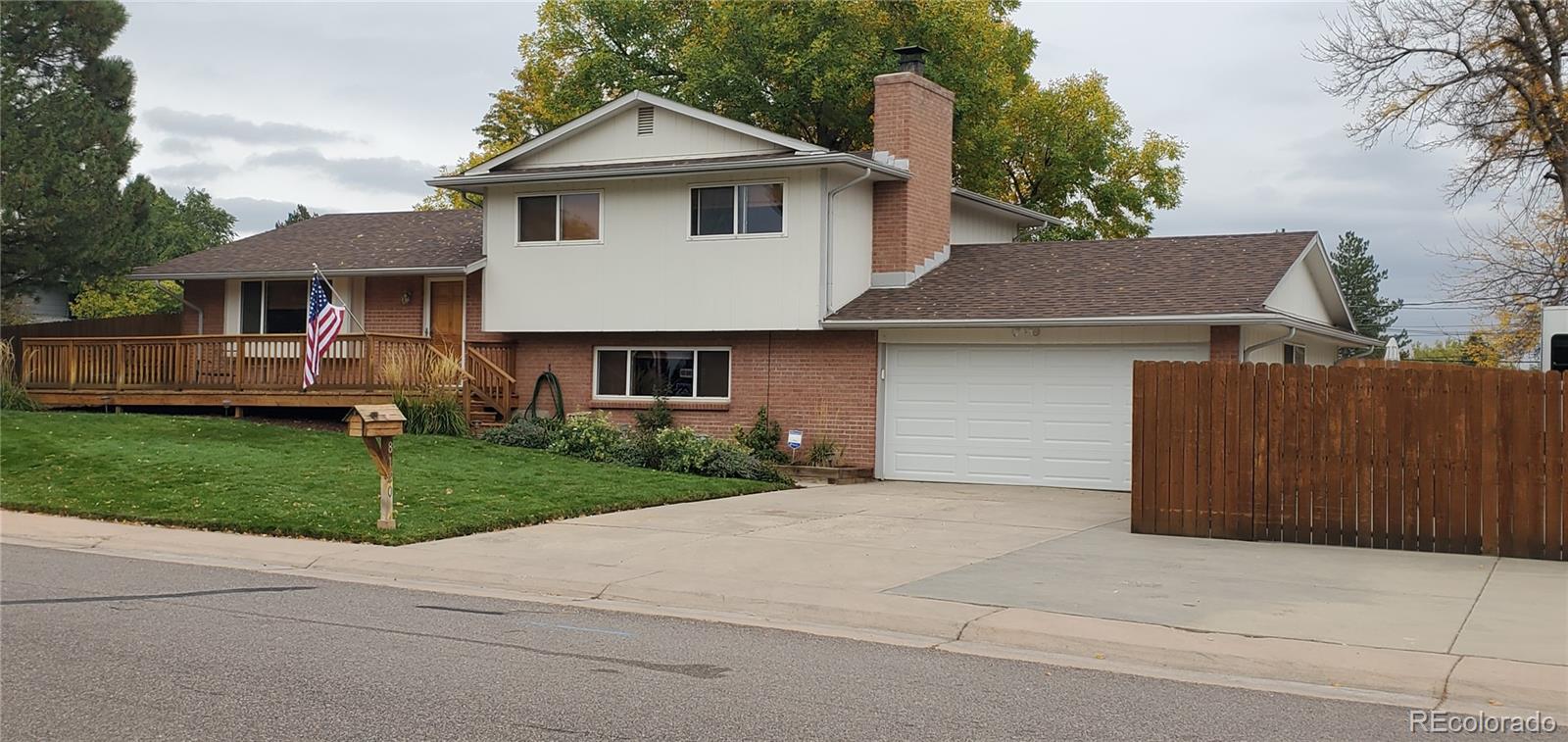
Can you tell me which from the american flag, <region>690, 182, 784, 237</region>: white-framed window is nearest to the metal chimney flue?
<region>690, 182, 784, 237</region>: white-framed window

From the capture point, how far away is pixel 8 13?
38156 millimetres

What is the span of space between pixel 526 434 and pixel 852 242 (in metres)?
6.14

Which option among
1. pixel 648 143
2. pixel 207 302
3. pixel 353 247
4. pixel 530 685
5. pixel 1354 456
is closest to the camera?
pixel 530 685

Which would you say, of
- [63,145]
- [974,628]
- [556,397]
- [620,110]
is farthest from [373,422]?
[63,145]

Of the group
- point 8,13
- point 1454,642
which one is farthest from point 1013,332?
point 8,13

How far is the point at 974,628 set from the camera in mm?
9703

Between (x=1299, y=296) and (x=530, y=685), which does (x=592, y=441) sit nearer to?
(x=1299, y=296)

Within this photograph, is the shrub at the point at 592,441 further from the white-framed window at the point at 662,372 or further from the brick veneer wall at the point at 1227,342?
the brick veneer wall at the point at 1227,342

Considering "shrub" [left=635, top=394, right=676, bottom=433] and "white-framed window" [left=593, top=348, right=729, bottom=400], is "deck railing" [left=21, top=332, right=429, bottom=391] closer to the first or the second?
"white-framed window" [left=593, top=348, right=729, bottom=400]

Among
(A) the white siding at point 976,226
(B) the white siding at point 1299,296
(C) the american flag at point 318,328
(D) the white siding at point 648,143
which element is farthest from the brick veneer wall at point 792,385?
(B) the white siding at point 1299,296

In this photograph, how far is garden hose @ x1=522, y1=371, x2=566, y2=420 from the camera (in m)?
24.4

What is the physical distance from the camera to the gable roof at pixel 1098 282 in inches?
791

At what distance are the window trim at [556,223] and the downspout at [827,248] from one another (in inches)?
166

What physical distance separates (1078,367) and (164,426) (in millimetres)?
14276
